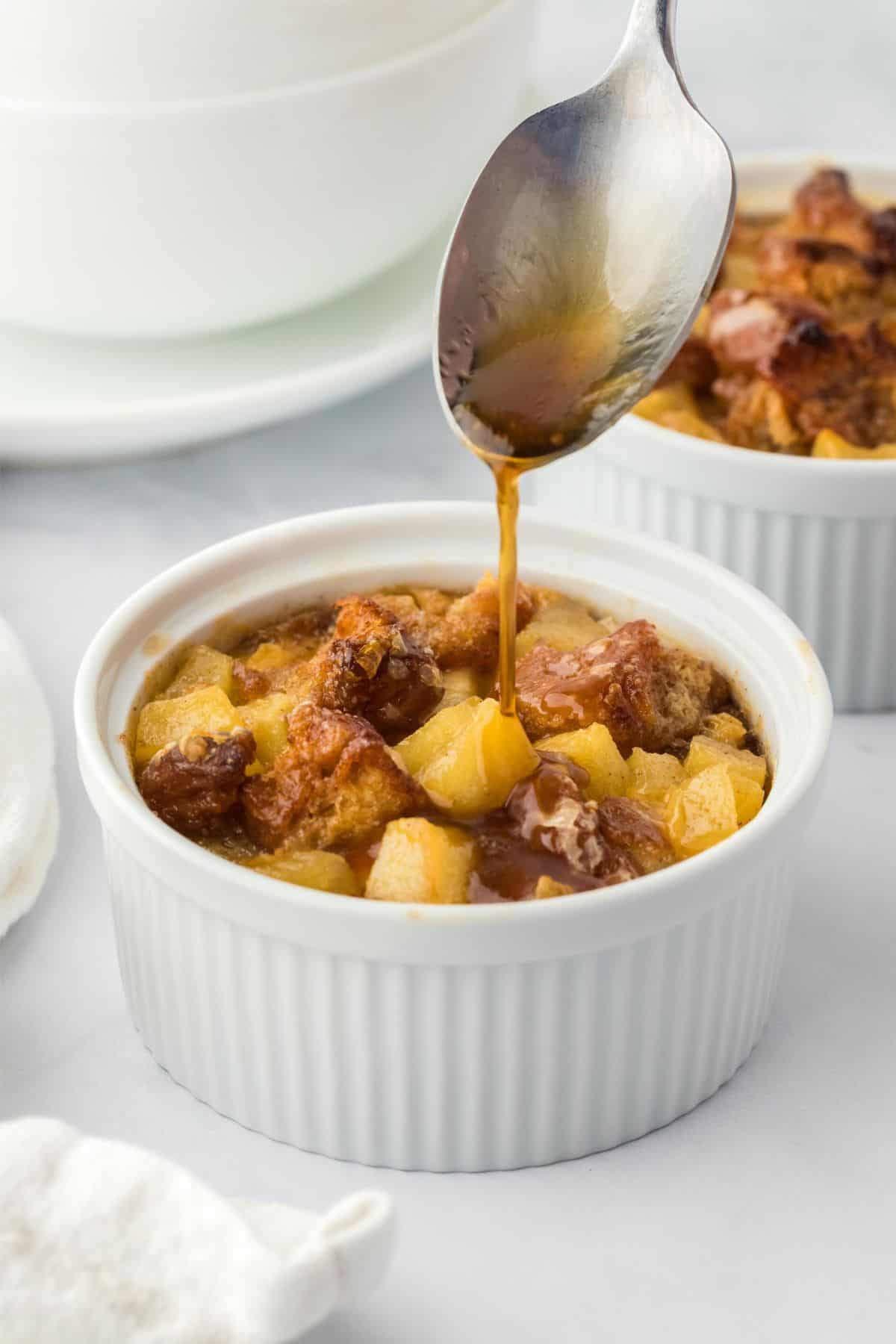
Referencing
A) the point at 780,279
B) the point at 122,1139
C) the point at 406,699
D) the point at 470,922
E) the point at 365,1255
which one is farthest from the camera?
the point at 780,279

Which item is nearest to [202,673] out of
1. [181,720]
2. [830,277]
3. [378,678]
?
[181,720]

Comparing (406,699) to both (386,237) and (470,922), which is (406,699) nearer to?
(470,922)

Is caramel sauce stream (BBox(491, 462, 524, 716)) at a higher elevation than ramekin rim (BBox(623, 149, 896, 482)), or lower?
higher

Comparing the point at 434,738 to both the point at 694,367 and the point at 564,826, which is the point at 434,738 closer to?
the point at 564,826

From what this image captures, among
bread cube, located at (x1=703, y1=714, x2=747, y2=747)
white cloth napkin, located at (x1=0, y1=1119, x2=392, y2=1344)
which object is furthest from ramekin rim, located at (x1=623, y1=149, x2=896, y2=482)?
white cloth napkin, located at (x1=0, y1=1119, x2=392, y2=1344)

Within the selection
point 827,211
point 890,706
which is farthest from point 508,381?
point 827,211

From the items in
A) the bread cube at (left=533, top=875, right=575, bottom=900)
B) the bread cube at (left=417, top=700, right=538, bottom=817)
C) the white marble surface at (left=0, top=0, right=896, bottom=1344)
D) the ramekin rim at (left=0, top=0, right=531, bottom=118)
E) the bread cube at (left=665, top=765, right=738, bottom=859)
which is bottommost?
the white marble surface at (left=0, top=0, right=896, bottom=1344)

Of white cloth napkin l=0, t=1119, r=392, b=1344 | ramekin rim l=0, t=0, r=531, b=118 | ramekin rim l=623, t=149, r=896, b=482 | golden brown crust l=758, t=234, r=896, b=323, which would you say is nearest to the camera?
white cloth napkin l=0, t=1119, r=392, b=1344

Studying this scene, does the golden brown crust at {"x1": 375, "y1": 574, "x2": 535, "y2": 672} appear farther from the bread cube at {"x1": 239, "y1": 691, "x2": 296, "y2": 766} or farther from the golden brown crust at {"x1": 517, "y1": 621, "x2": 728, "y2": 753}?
the bread cube at {"x1": 239, "y1": 691, "x2": 296, "y2": 766}
